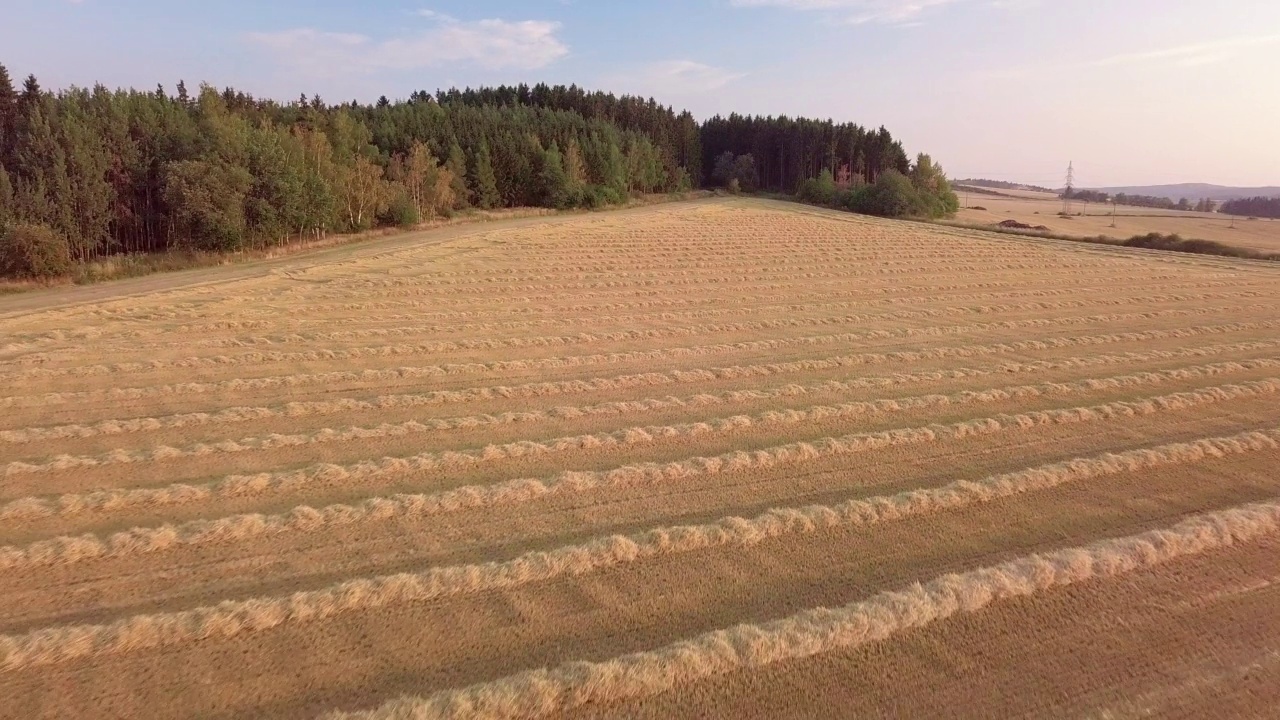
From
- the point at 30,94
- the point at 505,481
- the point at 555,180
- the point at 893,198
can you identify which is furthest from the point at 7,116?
the point at 893,198

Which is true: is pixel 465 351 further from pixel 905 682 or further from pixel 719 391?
pixel 905 682

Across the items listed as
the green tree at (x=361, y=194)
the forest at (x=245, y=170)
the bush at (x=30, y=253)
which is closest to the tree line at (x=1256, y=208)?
the forest at (x=245, y=170)

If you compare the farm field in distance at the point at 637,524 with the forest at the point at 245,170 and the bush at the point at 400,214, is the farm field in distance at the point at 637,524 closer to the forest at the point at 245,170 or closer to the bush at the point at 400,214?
the forest at the point at 245,170

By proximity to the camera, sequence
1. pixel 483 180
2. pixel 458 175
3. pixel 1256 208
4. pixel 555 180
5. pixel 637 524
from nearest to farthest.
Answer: pixel 637 524, pixel 458 175, pixel 483 180, pixel 555 180, pixel 1256 208

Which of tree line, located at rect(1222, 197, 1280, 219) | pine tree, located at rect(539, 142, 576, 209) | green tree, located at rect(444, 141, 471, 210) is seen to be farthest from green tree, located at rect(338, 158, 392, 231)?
tree line, located at rect(1222, 197, 1280, 219)

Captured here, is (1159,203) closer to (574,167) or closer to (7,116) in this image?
(574,167)

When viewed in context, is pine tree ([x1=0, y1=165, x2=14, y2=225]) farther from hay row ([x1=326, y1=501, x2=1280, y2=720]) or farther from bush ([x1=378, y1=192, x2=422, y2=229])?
hay row ([x1=326, y1=501, x2=1280, y2=720])
